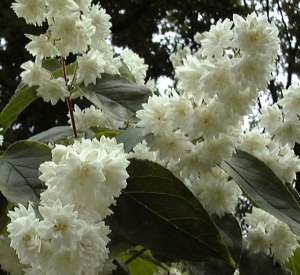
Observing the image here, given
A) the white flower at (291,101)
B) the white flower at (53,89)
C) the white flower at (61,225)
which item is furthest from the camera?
the white flower at (53,89)

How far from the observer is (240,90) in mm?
503

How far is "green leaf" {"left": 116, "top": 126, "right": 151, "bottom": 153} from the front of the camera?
1.81ft

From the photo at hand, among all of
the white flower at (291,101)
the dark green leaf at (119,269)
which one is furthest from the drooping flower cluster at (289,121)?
the dark green leaf at (119,269)

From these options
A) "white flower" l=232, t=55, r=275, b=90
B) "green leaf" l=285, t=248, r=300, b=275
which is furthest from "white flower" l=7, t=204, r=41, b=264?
"green leaf" l=285, t=248, r=300, b=275

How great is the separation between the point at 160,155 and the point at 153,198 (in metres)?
0.04

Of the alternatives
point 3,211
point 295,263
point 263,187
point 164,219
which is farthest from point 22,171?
point 295,263

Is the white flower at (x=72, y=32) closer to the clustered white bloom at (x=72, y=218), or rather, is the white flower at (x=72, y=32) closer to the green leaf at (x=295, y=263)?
the clustered white bloom at (x=72, y=218)

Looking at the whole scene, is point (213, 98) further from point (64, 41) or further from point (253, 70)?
point (64, 41)

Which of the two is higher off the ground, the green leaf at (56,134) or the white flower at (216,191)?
the green leaf at (56,134)

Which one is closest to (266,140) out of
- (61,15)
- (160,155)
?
(160,155)

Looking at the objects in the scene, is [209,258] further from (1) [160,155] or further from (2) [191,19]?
(2) [191,19]

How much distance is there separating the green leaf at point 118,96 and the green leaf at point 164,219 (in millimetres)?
Answer: 130

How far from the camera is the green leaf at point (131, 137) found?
551mm

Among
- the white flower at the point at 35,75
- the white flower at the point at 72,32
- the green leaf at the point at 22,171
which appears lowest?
the green leaf at the point at 22,171
